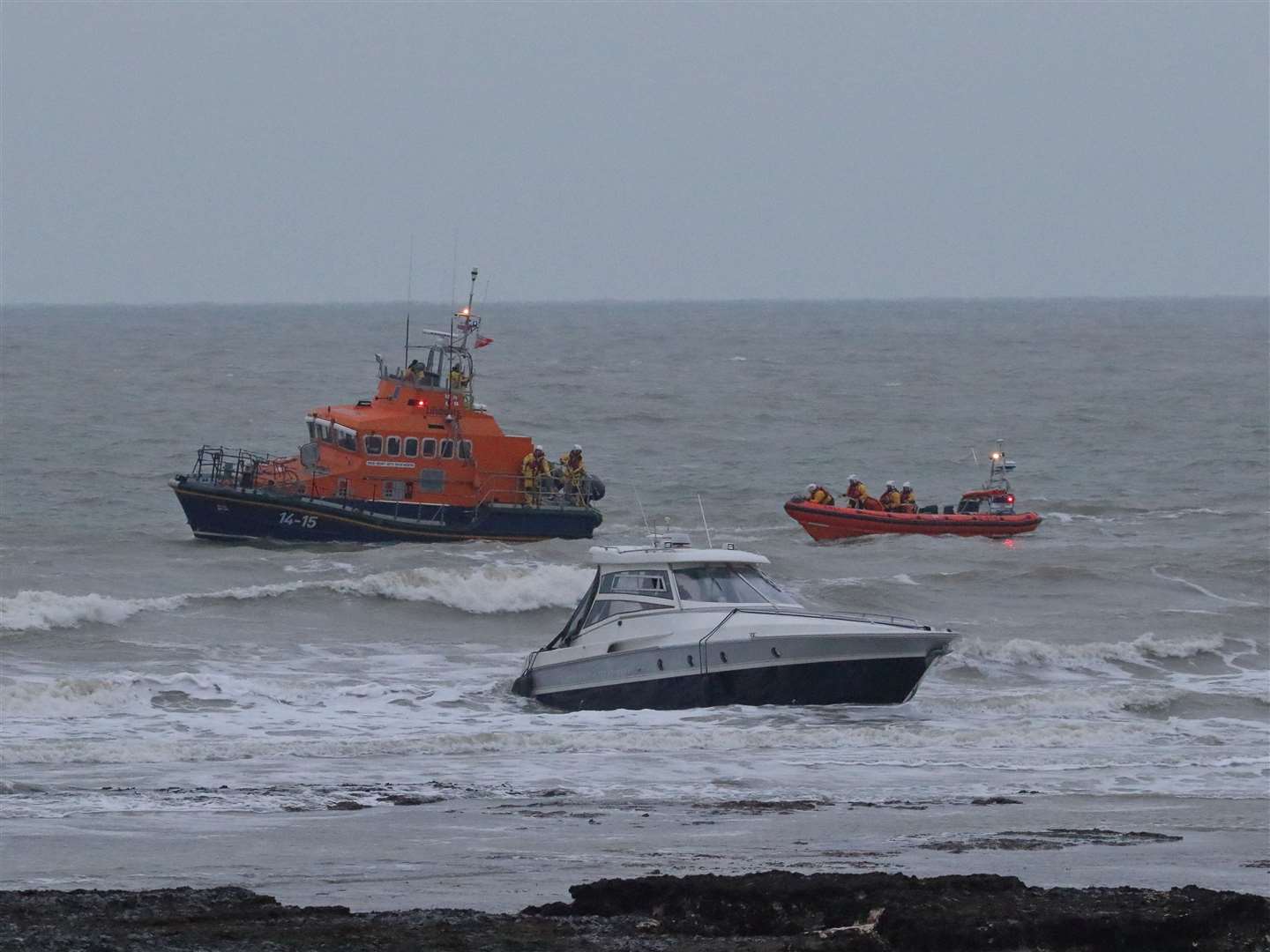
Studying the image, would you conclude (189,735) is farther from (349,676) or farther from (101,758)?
(349,676)

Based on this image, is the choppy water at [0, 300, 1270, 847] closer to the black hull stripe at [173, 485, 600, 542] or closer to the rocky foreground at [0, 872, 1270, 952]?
the black hull stripe at [173, 485, 600, 542]

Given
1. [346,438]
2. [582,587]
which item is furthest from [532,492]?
[582,587]

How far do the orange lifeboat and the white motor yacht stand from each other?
13614 mm

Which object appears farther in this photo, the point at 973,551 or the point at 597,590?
the point at 973,551

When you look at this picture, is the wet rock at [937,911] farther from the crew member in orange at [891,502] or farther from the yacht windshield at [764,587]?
the crew member in orange at [891,502]

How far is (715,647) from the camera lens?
17078mm

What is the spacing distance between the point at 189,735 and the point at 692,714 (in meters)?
4.32

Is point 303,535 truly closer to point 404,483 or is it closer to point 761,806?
point 404,483

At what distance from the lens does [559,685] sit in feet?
58.2

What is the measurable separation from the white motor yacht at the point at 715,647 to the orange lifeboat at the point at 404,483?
44.7ft

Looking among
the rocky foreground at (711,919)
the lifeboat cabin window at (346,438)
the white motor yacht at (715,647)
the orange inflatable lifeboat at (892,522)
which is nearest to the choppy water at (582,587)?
the white motor yacht at (715,647)

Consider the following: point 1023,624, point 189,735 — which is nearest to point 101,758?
point 189,735

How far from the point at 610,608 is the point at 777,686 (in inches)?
68.0

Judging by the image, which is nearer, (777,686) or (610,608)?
(777,686)
